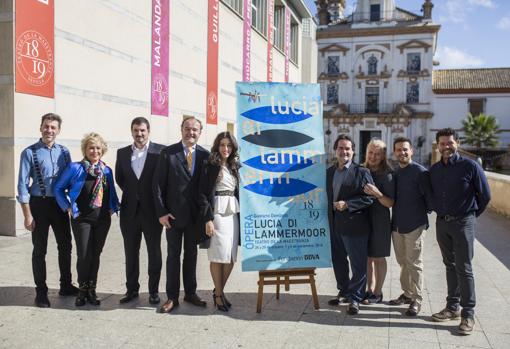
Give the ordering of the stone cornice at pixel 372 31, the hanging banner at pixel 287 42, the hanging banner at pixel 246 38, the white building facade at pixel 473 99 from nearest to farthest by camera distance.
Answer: the hanging banner at pixel 246 38, the hanging banner at pixel 287 42, the white building facade at pixel 473 99, the stone cornice at pixel 372 31

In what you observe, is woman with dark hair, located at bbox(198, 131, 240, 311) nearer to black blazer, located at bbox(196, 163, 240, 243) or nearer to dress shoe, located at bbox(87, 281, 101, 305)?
black blazer, located at bbox(196, 163, 240, 243)

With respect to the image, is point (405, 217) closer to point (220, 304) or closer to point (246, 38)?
point (220, 304)

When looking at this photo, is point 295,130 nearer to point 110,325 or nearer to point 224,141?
point 224,141

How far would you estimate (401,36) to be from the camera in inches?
1604

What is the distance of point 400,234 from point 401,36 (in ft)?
131

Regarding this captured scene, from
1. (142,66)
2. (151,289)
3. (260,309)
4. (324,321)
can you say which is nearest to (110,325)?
(151,289)

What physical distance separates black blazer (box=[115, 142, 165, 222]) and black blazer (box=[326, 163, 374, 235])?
5.98ft

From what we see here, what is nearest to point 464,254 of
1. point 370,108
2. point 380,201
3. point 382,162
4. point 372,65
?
point 380,201

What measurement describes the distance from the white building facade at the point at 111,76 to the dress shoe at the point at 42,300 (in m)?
3.43

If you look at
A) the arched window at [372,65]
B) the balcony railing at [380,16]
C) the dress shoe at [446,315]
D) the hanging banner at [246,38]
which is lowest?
the dress shoe at [446,315]

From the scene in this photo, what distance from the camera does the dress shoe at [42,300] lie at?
14.6ft

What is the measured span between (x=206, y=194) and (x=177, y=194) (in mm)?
285

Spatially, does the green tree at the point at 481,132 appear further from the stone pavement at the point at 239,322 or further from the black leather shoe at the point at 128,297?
the black leather shoe at the point at 128,297

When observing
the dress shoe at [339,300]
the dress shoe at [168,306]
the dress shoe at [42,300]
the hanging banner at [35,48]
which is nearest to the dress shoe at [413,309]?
the dress shoe at [339,300]
